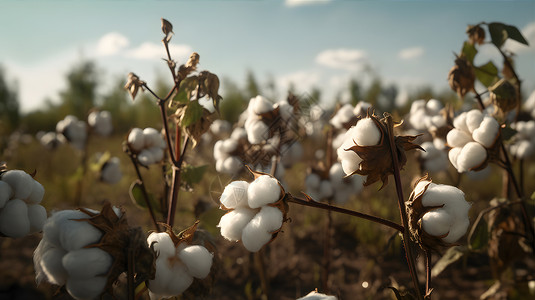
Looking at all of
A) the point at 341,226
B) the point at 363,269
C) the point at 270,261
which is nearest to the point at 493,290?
the point at 363,269

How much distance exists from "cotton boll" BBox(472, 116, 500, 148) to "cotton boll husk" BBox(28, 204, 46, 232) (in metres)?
1.32

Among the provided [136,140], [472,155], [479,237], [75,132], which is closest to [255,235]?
[472,155]

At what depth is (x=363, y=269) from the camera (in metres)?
2.82

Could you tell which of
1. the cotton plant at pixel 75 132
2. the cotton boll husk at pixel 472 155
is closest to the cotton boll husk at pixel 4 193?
the cotton boll husk at pixel 472 155

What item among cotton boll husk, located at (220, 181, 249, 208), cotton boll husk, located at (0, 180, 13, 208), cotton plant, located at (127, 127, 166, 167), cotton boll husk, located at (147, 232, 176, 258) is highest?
cotton boll husk, located at (0, 180, 13, 208)

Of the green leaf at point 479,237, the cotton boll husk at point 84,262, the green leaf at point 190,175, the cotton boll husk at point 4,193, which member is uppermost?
the cotton boll husk at point 4,193

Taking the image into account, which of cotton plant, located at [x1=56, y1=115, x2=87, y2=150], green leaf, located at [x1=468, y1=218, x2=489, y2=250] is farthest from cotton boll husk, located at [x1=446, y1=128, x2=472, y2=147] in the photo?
cotton plant, located at [x1=56, y1=115, x2=87, y2=150]

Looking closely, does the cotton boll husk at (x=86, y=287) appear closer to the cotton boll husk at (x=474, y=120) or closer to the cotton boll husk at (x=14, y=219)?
the cotton boll husk at (x=14, y=219)

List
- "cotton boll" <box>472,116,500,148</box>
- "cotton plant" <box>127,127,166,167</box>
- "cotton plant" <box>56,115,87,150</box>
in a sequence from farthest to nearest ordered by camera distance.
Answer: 1. "cotton plant" <box>56,115,87,150</box>
2. "cotton plant" <box>127,127,166,167</box>
3. "cotton boll" <box>472,116,500,148</box>

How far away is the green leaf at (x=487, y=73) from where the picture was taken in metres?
1.59

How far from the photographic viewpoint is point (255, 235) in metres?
0.78

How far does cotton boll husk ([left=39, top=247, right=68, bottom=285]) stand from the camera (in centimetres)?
76

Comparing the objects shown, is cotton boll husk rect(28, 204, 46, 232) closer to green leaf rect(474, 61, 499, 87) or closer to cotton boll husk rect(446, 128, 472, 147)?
cotton boll husk rect(446, 128, 472, 147)

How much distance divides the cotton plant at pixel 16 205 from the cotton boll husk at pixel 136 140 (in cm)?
58
